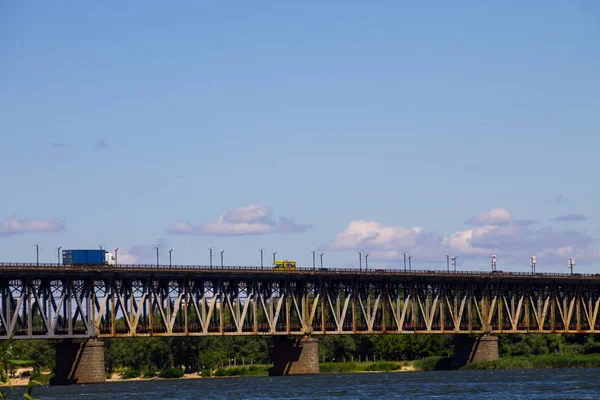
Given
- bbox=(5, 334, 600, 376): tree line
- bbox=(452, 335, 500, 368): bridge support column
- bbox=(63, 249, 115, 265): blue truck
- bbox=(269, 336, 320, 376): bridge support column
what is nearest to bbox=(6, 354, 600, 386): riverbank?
bbox=(452, 335, 500, 368): bridge support column

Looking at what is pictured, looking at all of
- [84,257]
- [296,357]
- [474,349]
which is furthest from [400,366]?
[84,257]

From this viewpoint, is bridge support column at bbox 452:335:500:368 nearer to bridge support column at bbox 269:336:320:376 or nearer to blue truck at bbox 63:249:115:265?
bridge support column at bbox 269:336:320:376

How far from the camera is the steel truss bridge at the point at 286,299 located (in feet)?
393

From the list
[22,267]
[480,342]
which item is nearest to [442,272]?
[480,342]

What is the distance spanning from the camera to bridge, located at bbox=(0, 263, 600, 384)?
4719 inches

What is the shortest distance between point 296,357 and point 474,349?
28322 millimetres

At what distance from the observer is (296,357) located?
456ft

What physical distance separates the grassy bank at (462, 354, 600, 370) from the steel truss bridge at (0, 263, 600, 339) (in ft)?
25.0

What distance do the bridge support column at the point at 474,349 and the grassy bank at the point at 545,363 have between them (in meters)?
3.85

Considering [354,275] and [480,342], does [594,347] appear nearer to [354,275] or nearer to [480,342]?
[480,342]

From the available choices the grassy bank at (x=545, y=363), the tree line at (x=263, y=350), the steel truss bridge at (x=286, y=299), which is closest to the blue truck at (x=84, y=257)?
the steel truss bridge at (x=286, y=299)

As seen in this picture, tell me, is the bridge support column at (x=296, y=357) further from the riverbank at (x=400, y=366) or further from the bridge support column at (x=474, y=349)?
the bridge support column at (x=474, y=349)

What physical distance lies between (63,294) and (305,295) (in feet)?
110

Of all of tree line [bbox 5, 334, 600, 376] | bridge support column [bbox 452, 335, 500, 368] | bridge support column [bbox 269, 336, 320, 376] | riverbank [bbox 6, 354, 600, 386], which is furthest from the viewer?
tree line [bbox 5, 334, 600, 376]
